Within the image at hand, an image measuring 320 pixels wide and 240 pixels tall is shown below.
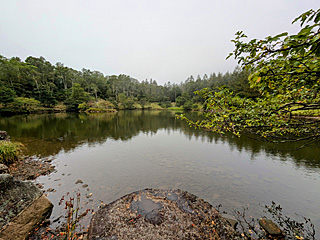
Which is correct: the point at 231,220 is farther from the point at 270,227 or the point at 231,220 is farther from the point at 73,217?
the point at 73,217

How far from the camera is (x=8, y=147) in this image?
7.65m

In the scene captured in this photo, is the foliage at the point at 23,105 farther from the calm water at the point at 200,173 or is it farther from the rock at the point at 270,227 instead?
the rock at the point at 270,227

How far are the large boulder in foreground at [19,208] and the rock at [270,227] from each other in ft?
21.0

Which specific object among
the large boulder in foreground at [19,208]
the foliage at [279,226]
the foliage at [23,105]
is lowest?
the foliage at [279,226]

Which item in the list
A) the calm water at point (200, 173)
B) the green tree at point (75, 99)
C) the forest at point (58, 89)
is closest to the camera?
the calm water at point (200, 173)

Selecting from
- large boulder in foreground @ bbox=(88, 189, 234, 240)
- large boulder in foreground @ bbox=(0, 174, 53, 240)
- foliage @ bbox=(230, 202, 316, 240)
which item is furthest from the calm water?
large boulder in foreground @ bbox=(88, 189, 234, 240)

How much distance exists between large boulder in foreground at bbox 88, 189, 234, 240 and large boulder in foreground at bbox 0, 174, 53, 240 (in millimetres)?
1533

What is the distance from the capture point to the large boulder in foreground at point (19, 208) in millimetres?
3152

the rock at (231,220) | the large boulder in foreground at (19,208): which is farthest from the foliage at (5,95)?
the rock at (231,220)

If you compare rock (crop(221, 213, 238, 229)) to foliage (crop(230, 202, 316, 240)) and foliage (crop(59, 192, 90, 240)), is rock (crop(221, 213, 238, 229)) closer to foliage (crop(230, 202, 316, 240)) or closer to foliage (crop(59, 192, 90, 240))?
foliage (crop(230, 202, 316, 240))

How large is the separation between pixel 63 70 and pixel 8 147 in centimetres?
6271

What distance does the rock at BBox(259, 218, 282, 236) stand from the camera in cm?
377

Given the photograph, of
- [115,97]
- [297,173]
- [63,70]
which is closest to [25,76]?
[63,70]

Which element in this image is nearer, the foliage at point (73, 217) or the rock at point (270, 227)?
the foliage at point (73, 217)
